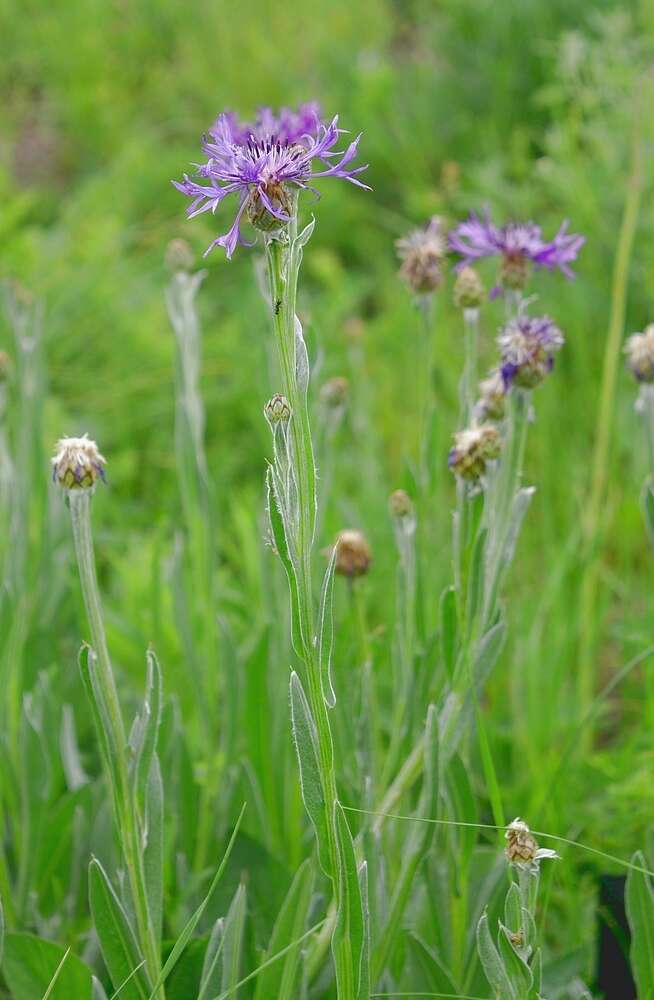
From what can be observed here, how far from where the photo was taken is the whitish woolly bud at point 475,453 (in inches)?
36.5

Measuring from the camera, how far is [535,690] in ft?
4.66

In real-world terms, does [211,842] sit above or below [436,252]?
below

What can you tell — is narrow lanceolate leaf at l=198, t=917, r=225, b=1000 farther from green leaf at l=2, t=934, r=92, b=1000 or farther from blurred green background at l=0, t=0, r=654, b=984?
blurred green background at l=0, t=0, r=654, b=984

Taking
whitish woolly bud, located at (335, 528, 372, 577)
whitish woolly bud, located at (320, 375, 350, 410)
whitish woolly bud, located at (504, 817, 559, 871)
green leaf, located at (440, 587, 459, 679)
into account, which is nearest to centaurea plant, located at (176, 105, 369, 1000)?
whitish woolly bud, located at (504, 817, 559, 871)

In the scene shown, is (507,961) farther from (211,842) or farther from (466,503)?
(211,842)

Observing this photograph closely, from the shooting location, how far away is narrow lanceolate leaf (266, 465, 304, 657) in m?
0.73

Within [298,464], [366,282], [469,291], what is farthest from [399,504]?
[366,282]

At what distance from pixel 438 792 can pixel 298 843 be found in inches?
12.3

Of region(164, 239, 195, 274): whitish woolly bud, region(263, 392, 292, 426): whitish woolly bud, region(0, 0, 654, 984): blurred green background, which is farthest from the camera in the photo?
region(0, 0, 654, 984): blurred green background

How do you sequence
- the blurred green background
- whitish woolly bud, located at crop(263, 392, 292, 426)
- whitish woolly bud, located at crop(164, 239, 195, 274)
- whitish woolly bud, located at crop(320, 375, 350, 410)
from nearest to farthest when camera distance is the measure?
whitish woolly bud, located at crop(263, 392, 292, 426), whitish woolly bud, located at crop(164, 239, 195, 274), whitish woolly bud, located at crop(320, 375, 350, 410), the blurred green background

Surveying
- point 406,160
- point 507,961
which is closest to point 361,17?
point 406,160

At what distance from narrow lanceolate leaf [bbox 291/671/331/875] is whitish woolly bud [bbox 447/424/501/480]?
25 centimetres

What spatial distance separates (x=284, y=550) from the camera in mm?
735

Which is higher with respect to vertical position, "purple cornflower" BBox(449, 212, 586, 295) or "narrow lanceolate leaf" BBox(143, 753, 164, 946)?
"purple cornflower" BBox(449, 212, 586, 295)
